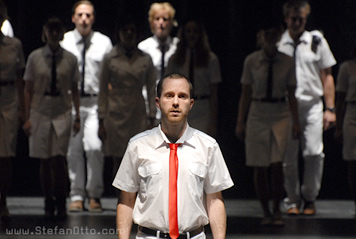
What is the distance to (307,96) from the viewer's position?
7.28 m

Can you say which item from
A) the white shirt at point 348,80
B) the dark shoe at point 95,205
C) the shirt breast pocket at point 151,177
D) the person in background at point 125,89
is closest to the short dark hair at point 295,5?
the white shirt at point 348,80

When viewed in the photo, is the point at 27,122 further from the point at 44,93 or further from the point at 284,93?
the point at 284,93

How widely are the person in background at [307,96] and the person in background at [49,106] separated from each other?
1.94 m

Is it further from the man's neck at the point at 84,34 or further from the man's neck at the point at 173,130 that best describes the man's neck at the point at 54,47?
the man's neck at the point at 173,130

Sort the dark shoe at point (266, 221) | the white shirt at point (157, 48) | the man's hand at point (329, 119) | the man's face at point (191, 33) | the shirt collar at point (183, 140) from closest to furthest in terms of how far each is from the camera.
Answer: the shirt collar at point (183, 140)
the dark shoe at point (266, 221)
the man's face at point (191, 33)
the man's hand at point (329, 119)
the white shirt at point (157, 48)

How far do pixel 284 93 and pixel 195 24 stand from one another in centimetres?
95

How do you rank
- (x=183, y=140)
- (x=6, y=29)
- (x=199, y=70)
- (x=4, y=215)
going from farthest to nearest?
(x=6, y=29)
(x=199, y=70)
(x=4, y=215)
(x=183, y=140)

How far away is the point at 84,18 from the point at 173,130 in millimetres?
4047

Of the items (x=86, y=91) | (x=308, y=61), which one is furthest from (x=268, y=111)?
(x=86, y=91)

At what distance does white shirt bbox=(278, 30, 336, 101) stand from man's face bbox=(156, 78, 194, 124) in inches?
150

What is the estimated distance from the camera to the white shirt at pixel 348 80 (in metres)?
7.19

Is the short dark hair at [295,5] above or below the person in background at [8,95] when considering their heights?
above

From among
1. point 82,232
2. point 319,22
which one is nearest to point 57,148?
point 82,232

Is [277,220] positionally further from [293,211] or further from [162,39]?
[162,39]
